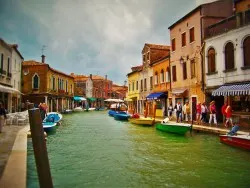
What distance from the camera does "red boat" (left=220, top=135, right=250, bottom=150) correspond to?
1069cm

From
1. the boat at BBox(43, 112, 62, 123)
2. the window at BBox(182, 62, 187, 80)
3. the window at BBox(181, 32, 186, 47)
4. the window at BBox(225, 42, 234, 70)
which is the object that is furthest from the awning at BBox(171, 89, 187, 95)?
the boat at BBox(43, 112, 62, 123)

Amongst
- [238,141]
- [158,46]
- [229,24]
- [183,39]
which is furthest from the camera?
[158,46]

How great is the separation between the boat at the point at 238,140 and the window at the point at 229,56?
18.9 ft

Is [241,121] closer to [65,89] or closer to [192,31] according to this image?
[192,31]

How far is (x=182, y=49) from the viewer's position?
2175cm

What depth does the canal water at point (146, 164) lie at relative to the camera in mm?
7172

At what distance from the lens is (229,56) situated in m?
16.2

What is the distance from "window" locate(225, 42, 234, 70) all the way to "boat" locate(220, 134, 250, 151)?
577 centimetres

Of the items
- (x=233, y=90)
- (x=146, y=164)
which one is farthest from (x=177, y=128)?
(x=146, y=164)

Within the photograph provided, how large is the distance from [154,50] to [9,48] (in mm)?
15098

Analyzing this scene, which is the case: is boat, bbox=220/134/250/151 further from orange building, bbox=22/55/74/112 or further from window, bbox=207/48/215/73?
orange building, bbox=22/55/74/112

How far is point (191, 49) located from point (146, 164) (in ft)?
44.0

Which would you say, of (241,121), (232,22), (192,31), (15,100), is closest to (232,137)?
(241,121)

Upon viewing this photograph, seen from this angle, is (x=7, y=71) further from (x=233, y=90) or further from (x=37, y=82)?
(x=233, y=90)
